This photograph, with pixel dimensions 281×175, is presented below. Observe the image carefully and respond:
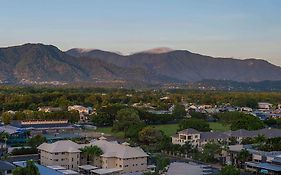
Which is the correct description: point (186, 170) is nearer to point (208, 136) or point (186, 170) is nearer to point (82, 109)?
point (208, 136)

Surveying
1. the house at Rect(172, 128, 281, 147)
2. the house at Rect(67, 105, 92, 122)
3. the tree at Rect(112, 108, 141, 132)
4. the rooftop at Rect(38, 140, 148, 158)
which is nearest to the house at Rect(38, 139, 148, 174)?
the rooftop at Rect(38, 140, 148, 158)

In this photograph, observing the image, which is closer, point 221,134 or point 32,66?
point 221,134

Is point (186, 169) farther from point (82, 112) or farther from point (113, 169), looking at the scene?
point (82, 112)

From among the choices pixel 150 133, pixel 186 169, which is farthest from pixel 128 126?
pixel 186 169

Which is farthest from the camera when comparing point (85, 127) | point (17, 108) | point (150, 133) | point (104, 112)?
point (17, 108)

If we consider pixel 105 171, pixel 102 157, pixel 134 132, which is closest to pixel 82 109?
pixel 134 132
